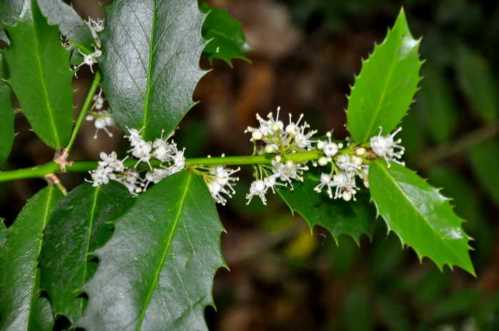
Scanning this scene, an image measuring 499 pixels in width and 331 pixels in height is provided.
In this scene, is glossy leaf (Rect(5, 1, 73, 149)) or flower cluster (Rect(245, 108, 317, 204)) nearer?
glossy leaf (Rect(5, 1, 73, 149))

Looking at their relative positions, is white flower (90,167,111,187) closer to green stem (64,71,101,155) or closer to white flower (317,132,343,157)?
green stem (64,71,101,155)

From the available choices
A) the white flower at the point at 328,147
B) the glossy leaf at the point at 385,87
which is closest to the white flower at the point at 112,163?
the white flower at the point at 328,147


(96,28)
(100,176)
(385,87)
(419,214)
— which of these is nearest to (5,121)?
(100,176)

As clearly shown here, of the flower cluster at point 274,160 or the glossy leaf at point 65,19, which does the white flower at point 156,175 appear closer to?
the flower cluster at point 274,160

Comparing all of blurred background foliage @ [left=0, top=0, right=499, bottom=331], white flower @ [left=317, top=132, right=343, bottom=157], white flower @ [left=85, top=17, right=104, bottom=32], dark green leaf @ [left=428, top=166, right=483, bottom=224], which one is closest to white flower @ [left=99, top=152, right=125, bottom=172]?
white flower @ [left=85, top=17, right=104, bottom=32]

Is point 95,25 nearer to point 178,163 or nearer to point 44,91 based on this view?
point 44,91
